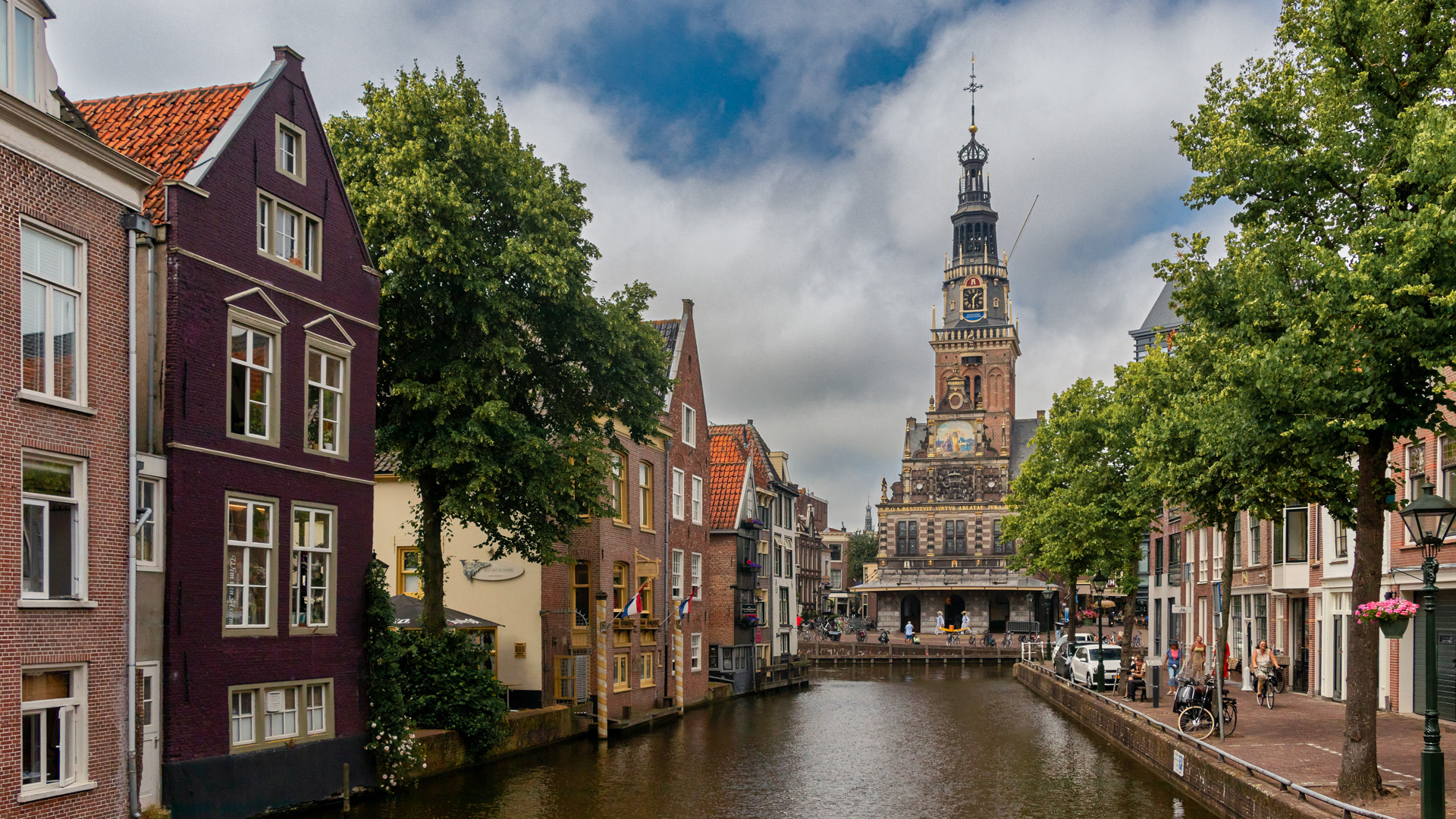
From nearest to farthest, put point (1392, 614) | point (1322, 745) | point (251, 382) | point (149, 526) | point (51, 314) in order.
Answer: point (1392, 614)
point (51, 314)
point (149, 526)
point (251, 382)
point (1322, 745)

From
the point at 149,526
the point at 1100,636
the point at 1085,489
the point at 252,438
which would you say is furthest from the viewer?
the point at 1085,489

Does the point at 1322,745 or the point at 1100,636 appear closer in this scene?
the point at 1322,745

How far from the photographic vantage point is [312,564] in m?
22.4

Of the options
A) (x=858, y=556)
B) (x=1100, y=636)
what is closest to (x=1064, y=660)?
(x=1100, y=636)

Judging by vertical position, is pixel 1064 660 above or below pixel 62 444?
below

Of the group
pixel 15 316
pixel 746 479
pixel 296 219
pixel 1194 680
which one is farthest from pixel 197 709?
pixel 746 479

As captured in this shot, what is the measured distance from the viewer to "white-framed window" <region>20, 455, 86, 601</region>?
1614cm

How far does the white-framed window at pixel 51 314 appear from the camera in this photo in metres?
16.4

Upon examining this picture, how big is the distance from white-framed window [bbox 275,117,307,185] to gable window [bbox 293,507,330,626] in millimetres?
6053

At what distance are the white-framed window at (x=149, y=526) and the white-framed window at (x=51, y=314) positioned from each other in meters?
2.02

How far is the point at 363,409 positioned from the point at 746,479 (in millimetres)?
30581

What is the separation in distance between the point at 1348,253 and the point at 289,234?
687 inches

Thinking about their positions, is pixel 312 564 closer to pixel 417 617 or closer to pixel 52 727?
pixel 52 727

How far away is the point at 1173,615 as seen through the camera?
63.3m
